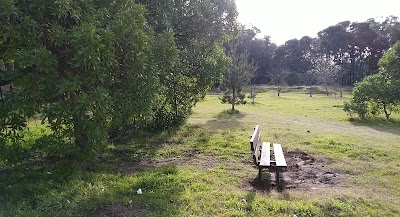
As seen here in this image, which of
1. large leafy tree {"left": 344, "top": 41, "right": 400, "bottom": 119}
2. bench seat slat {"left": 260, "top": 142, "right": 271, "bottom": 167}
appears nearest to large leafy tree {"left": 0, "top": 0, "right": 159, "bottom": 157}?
bench seat slat {"left": 260, "top": 142, "right": 271, "bottom": 167}

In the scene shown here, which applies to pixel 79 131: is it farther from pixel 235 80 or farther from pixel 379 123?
pixel 235 80

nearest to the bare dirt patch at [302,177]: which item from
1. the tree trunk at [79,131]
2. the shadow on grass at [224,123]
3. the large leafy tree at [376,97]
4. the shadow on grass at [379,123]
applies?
the tree trunk at [79,131]

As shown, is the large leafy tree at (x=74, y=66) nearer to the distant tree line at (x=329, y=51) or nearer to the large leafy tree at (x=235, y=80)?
the large leafy tree at (x=235, y=80)

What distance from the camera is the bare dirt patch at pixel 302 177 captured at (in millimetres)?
6645

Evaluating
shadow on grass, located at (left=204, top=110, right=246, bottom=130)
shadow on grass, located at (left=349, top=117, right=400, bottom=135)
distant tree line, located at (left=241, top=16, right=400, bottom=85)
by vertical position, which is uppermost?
distant tree line, located at (left=241, top=16, right=400, bottom=85)

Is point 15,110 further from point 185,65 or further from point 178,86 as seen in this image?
point 178,86

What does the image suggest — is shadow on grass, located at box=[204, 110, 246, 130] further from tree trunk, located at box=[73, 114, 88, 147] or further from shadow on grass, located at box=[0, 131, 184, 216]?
tree trunk, located at box=[73, 114, 88, 147]

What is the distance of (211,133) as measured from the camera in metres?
12.8

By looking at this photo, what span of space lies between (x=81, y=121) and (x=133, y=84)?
47.6 inches

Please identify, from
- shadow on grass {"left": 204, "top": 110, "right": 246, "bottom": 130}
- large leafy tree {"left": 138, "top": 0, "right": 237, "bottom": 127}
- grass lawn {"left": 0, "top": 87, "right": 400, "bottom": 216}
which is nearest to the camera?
grass lawn {"left": 0, "top": 87, "right": 400, "bottom": 216}

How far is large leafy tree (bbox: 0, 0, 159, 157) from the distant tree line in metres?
50.6

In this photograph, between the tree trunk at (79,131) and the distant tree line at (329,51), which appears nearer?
the tree trunk at (79,131)

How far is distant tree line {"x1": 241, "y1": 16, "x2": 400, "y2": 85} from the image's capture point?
62188 mm

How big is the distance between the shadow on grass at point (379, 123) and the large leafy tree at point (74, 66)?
50.0 feet
